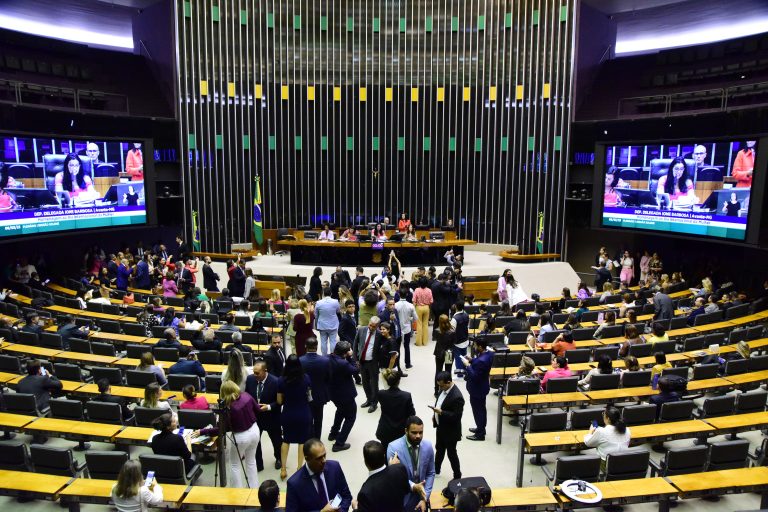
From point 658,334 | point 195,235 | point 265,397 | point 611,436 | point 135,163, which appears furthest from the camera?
point 195,235

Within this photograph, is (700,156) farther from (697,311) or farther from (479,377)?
(479,377)

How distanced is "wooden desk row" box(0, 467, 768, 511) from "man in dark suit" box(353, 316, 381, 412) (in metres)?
2.81

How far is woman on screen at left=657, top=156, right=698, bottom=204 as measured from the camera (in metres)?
14.3

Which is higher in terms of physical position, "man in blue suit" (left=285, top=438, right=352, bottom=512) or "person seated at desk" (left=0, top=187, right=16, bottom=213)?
"person seated at desk" (left=0, top=187, right=16, bottom=213)

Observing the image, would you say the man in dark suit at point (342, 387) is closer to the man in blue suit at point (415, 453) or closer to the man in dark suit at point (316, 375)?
the man in dark suit at point (316, 375)

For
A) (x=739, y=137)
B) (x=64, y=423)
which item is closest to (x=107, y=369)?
(x=64, y=423)

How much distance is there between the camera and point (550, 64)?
19.3m

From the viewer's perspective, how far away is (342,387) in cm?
639

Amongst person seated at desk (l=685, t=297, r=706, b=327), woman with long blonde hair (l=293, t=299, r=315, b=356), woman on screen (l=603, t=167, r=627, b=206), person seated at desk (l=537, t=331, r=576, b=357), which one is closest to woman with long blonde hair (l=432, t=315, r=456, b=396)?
person seated at desk (l=537, t=331, r=576, b=357)

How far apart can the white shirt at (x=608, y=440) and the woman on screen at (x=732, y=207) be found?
967cm

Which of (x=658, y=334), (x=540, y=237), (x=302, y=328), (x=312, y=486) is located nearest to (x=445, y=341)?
(x=302, y=328)

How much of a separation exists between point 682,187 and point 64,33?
19.6 m

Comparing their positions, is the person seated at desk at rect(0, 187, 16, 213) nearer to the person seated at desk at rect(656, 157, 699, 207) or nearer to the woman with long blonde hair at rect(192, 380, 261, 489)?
the woman with long blonde hair at rect(192, 380, 261, 489)

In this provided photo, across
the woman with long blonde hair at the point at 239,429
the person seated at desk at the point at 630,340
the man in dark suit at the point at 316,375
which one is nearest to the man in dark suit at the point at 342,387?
the man in dark suit at the point at 316,375
